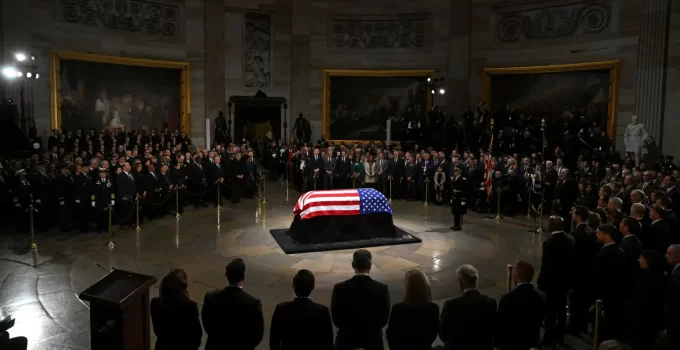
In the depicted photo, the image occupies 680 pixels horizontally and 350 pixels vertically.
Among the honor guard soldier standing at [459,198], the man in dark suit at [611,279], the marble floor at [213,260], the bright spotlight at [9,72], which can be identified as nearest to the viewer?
the man in dark suit at [611,279]

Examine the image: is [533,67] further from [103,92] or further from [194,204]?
[103,92]

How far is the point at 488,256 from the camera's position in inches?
417

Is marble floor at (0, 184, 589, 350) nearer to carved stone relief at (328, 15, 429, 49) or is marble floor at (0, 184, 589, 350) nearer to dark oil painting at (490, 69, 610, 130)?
dark oil painting at (490, 69, 610, 130)

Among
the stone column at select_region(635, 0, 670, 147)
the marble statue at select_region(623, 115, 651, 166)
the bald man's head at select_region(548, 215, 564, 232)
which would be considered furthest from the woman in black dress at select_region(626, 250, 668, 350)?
the stone column at select_region(635, 0, 670, 147)

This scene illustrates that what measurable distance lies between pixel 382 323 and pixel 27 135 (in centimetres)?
1702

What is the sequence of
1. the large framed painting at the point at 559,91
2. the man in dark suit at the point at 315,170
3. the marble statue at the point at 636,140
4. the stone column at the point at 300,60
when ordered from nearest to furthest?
the marble statue at the point at 636,140, the man in dark suit at the point at 315,170, the large framed painting at the point at 559,91, the stone column at the point at 300,60

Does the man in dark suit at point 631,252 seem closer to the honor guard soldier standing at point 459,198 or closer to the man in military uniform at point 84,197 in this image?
the honor guard soldier standing at point 459,198

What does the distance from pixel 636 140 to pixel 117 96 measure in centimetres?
1937

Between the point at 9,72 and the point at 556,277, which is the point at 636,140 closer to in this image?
the point at 556,277

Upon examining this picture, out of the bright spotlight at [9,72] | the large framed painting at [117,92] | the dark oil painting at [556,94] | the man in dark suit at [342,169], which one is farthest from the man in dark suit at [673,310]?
the large framed painting at [117,92]

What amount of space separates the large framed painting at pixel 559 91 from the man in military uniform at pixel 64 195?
1648 centimetres

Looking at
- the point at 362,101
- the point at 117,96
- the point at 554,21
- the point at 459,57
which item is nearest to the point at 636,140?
the point at 554,21

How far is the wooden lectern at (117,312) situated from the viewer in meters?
4.21

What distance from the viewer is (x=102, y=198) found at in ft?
39.6
